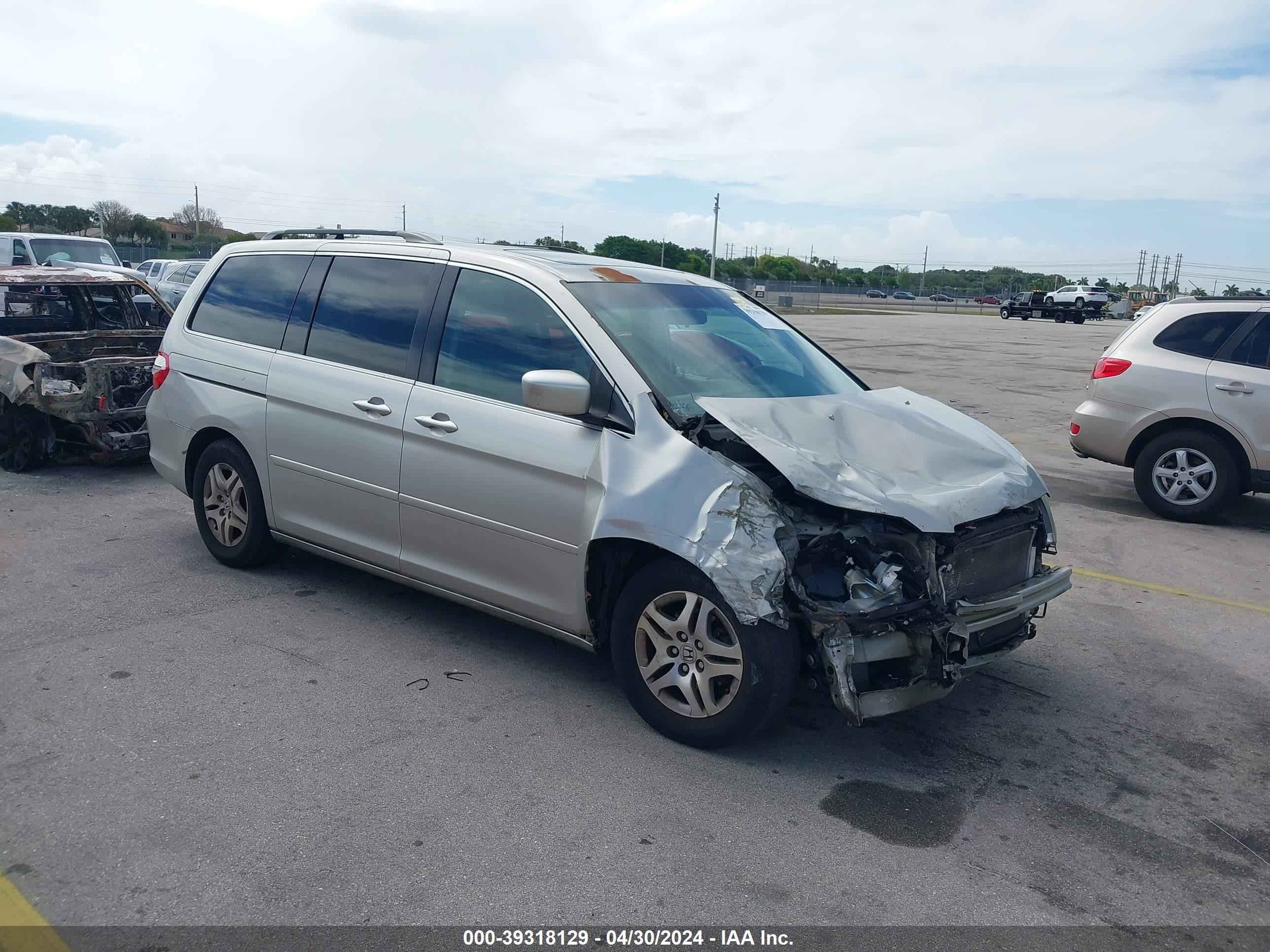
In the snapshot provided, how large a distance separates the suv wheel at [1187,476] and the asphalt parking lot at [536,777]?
2.35 meters

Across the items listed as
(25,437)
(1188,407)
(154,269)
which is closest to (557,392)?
(1188,407)

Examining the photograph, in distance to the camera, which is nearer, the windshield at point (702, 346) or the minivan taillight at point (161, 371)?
the windshield at point (702, 346)

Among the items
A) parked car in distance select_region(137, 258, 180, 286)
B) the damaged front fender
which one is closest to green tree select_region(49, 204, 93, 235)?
parked car in distance select_region(137, 258, 180, 286)

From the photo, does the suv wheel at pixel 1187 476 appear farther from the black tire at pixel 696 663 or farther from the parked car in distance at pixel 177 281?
the parked car in distance at pixel 177 281

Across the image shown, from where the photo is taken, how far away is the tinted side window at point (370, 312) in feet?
16.4

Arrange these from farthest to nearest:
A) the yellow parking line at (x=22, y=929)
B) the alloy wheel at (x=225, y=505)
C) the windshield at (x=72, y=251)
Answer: the windshield at (x=72, y=251) → the alloy wheel at (x=225, y=505) → the yellow parking line at (x=22, y=929)

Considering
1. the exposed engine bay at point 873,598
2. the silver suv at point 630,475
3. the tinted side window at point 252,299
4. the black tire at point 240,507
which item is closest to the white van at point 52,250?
the tinted side window at point 252,299

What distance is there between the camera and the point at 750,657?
12.3 feet

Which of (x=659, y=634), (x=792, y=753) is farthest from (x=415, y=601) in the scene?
(x=792, y=753)

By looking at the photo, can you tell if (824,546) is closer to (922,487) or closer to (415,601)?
(922,487)

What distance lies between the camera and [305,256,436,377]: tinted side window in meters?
4.99

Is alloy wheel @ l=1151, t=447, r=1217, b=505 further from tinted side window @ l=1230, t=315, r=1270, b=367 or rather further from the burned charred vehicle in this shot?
the burned charred vehicle

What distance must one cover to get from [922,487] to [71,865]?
125 inches

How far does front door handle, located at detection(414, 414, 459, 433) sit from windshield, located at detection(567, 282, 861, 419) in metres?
0.81
